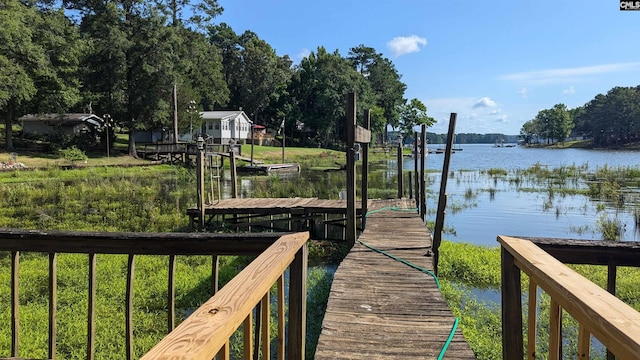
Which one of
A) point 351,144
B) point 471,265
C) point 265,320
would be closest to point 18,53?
point 351,144

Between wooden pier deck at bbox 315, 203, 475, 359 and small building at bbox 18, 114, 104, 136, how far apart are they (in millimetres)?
41649

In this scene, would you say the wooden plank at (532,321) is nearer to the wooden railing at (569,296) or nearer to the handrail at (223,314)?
the wooden railing at (569,296)

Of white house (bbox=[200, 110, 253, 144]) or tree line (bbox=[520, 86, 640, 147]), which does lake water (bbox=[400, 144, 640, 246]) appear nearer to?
white house (bbox=[200, 110, 253, 144])

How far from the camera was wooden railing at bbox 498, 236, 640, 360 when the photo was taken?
1.26 m

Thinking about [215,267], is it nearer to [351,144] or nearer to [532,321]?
[532,321]

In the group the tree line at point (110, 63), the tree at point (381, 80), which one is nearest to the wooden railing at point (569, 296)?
the tree line at point (110, 63)

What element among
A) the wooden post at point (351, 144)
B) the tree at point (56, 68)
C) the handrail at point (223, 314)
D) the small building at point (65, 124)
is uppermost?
the tree at point (56, 68)

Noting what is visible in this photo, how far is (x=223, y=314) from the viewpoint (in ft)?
4.52

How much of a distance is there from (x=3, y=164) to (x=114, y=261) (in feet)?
85.4

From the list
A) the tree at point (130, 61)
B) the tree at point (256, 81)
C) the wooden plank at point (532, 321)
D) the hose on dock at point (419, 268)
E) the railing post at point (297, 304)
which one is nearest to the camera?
the wooden plank at point (532, 321)

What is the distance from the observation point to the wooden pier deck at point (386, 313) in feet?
11.4

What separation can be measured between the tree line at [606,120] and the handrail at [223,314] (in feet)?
353

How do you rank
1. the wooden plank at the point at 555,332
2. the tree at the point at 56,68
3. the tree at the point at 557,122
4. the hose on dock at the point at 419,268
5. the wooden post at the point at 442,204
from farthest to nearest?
the tree at the point at 557,122
the tree at the point at 56,68
the wooden post at the point at 442,204
the hose on dock at the point at 419,268
the wooden plank at the point at 555,332

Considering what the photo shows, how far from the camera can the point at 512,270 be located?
244 centimetres
